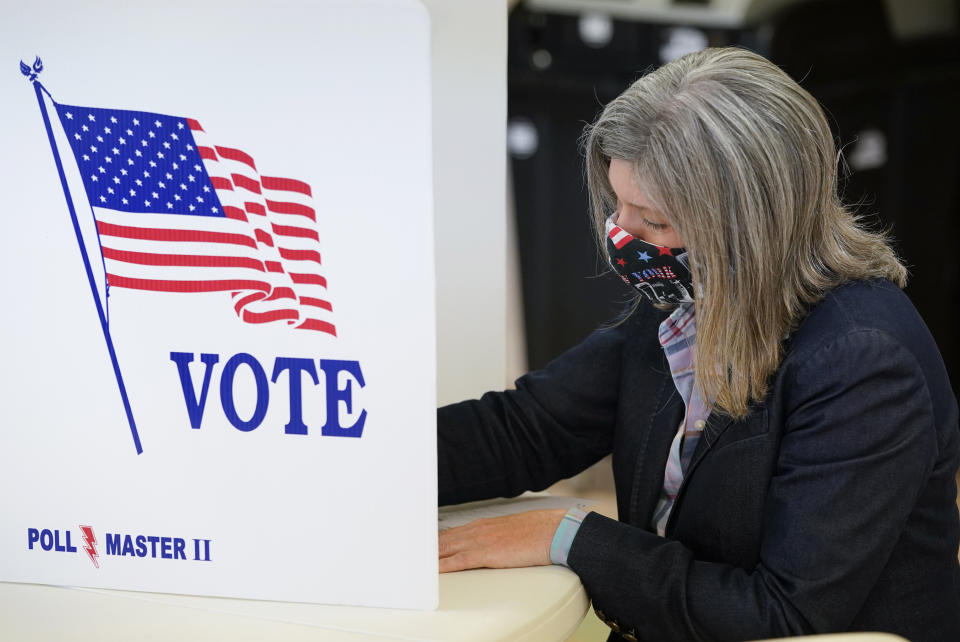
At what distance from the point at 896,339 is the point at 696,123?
0.35m

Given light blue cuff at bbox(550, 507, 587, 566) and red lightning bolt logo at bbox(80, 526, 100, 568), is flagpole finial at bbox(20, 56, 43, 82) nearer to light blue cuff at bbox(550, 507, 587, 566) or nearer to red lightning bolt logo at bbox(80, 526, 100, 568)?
red lightning bolt logo at bbox(80, 526, 100, 568)

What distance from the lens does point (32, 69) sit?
0.97m

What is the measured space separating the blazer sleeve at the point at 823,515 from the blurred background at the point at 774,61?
3888 mm

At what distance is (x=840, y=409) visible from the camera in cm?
106

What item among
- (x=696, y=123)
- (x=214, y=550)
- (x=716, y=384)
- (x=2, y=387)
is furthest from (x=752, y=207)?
(x=2, y=387)

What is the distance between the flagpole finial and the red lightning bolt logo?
0.50 m

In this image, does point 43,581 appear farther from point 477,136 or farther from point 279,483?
point 477,136

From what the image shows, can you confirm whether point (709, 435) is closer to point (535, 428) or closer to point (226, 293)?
point (535, 428)

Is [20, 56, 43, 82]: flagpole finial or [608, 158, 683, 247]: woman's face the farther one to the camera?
[608, 158, 683, 247]: woman's face

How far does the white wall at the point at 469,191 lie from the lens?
1.52 metres

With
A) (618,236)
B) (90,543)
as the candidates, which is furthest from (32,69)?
(618,236)

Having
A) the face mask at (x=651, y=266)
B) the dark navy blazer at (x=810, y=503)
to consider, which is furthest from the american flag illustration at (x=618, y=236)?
the dark navy blazer at (x=810, y=503)

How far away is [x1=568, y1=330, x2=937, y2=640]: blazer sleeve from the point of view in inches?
40.9

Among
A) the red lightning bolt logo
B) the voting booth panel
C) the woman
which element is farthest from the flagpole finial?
the woman
